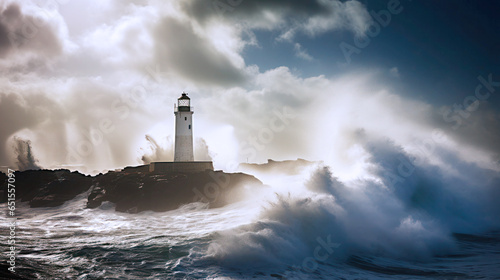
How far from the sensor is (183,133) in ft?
76.3

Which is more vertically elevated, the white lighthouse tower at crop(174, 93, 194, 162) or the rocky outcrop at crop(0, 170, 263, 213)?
the white lighthouse tower at crop(174, 93, 194, 162)

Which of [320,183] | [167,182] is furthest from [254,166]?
[320,183]

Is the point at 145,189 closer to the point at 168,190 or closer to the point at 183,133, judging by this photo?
the point at 168,190

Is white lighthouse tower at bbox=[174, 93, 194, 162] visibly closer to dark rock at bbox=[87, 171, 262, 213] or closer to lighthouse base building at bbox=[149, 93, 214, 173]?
lighthouse base building at bbox=[149, 93, 214, 173]

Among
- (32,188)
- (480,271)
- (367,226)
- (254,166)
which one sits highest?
(254,166)

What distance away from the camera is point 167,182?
20.6 m

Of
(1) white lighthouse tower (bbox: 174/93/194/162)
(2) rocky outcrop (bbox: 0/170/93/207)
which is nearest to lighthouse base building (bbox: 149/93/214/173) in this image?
(1) white lighthouse tower (bbox: 174/93/194/162)

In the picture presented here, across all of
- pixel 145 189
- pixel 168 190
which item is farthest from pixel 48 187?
pixel 168 190

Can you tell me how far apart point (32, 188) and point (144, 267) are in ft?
63.4

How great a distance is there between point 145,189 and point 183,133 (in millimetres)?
Result: 4864

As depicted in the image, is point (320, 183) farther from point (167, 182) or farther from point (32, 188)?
point (32, 188)

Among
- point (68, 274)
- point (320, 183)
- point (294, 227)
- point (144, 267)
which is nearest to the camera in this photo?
point (68, 274)

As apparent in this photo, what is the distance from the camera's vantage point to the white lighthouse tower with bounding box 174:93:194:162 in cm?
2323

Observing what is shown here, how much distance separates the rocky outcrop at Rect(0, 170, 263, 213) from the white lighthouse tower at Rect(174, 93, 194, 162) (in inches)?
75.5
